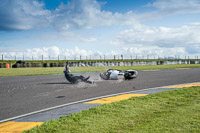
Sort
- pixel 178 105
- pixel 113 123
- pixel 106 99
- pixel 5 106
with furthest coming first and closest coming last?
1. pixel 106 99
2. pixel 5 106
3. pixel 178 105
4. pixel 113 123

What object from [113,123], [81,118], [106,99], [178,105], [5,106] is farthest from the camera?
[106,99]

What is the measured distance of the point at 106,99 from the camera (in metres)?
6.56

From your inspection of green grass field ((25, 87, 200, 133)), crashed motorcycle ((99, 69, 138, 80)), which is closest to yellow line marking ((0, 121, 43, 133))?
green grass field ((25, 87, 200, 133))

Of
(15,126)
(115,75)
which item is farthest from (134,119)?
(115,75)

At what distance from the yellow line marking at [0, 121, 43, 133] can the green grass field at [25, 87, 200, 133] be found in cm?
34

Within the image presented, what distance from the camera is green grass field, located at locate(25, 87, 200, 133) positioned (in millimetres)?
3656

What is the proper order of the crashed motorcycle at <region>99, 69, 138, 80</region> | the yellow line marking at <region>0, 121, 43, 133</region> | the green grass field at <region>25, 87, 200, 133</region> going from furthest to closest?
1. the crashed motorcycle at <region>99, 69, 138, 80</region>
2. the yellow line marking at <region>0, 121, 43, 133</region>
3. the green grass field at <region>25, 87, 200, 133</region>

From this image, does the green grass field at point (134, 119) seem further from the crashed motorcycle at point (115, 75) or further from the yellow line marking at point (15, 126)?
the crashed motorcycle at point (115, 75)

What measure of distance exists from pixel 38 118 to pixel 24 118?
1.13 ft

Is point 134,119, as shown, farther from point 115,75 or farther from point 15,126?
point 115,75

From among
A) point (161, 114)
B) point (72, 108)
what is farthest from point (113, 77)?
point (161, 114)

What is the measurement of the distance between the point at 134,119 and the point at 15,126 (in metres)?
2.52

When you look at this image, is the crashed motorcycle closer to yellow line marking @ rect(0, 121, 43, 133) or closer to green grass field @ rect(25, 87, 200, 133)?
green grass field @ rect(25, 87, 200, 133)

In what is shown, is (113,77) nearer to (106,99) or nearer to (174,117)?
(106,99)
